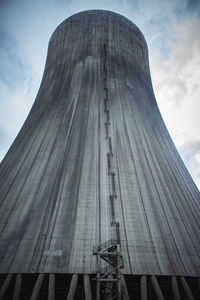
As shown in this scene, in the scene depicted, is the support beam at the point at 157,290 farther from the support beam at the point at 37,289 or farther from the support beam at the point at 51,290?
the support beam at the point at 37,289

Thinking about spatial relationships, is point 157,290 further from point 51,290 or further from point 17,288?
point 17,288

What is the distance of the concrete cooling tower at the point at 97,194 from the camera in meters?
7.39

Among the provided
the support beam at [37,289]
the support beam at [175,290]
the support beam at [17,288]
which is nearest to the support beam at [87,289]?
the support beam at [37,289]

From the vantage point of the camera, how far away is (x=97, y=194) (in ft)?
29.9

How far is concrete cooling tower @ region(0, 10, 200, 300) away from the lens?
24.2 ft

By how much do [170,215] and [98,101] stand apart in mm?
7193

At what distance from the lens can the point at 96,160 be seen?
33.9 ft

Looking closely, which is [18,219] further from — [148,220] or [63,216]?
[148,220]

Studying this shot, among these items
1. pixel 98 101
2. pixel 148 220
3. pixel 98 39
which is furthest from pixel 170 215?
pixel 98 39

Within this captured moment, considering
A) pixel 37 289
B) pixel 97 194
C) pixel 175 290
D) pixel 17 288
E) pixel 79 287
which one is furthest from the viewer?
pixel 97 194

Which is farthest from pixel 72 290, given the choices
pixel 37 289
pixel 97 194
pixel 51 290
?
pixel 97 194

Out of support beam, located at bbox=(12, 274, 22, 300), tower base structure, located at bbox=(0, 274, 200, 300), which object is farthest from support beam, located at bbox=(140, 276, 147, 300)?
support beam, located at bbox=(12, 274, 22, 300)

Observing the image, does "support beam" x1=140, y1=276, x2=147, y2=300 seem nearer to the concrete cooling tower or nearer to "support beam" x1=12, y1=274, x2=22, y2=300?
the concrete cooling tower

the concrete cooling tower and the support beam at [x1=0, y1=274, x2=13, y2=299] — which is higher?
the concrete cooling tower
